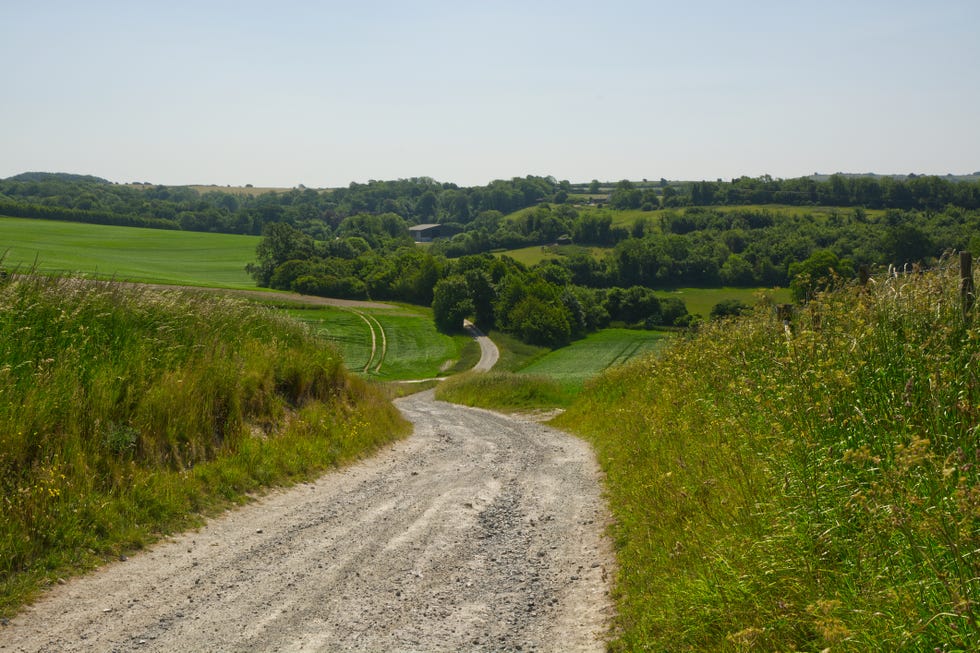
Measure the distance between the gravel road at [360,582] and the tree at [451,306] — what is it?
293ft

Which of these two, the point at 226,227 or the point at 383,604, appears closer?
the point at 383,604

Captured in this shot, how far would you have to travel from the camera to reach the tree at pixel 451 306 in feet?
334

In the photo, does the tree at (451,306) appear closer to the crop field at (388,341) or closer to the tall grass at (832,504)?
the crop field at (388,341)

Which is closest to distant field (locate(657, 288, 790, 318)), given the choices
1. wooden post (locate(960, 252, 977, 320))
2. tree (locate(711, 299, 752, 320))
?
tree (locate(711, 299, 752, 320))

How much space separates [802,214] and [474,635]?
159261mm

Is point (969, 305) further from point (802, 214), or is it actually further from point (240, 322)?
point (802, 214)

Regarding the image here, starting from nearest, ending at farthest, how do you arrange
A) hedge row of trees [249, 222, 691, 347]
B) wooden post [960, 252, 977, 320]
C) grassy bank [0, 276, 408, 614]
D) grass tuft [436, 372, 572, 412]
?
wooden post [960, 252, 977, 320] → grassy bank [0, 276, 408, 614] → grass tuft [436, 372, 572, 412] → hedge row of trees [249, 222, 691, 347]

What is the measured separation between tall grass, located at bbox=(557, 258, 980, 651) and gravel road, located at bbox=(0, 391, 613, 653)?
2.49ft

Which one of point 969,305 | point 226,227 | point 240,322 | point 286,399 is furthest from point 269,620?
point 226,227

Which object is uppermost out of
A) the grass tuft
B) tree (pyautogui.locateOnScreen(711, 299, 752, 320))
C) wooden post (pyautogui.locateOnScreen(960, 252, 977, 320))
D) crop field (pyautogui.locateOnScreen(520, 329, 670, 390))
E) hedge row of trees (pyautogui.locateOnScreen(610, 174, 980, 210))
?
hedge row of trees (pyautogui.locateOnScreen(610, 174, 980, 210))

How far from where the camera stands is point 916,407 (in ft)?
19.4

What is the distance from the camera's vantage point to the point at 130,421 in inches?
415

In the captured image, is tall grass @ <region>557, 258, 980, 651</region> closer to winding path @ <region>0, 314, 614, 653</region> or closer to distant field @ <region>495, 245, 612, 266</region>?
winding path @ <region>0, 314, 614, 653</region>

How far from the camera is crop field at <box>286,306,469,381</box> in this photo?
77.2 metres
